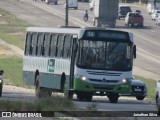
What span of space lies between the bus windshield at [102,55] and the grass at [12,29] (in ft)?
150

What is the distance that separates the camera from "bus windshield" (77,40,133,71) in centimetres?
3133

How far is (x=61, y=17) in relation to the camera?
106m

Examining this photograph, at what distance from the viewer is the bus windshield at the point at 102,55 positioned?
1233 inches

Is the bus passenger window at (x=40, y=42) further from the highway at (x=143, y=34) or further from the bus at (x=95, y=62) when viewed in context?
the highway at (x=143, y=34)

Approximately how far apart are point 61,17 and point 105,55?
7503 cm

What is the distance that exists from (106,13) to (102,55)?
6510 cm

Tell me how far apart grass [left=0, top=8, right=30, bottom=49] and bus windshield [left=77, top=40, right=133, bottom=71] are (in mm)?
45634

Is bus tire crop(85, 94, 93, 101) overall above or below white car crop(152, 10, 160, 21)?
above

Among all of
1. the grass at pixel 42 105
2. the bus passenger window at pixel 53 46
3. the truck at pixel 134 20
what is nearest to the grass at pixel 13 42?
the grass at pixel 42 105

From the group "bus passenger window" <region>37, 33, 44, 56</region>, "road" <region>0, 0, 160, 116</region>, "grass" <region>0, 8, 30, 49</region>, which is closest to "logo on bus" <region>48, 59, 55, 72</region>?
"bus passenger window" <region>37, 33, 44, 56</region>

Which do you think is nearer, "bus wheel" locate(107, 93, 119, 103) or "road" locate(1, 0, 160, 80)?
"bus wheel" locate(107, 93, 119, 103)

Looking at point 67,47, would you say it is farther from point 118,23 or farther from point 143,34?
point 118,23

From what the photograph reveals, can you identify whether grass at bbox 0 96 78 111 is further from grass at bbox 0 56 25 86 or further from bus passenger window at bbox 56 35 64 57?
grass at bbox 0 56 25 86

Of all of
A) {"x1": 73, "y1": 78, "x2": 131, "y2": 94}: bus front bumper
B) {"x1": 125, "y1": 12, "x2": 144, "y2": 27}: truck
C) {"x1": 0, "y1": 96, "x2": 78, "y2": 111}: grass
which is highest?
{"x1": 0, "y1": 96, "x2": 78, "y2": 111}: grass
